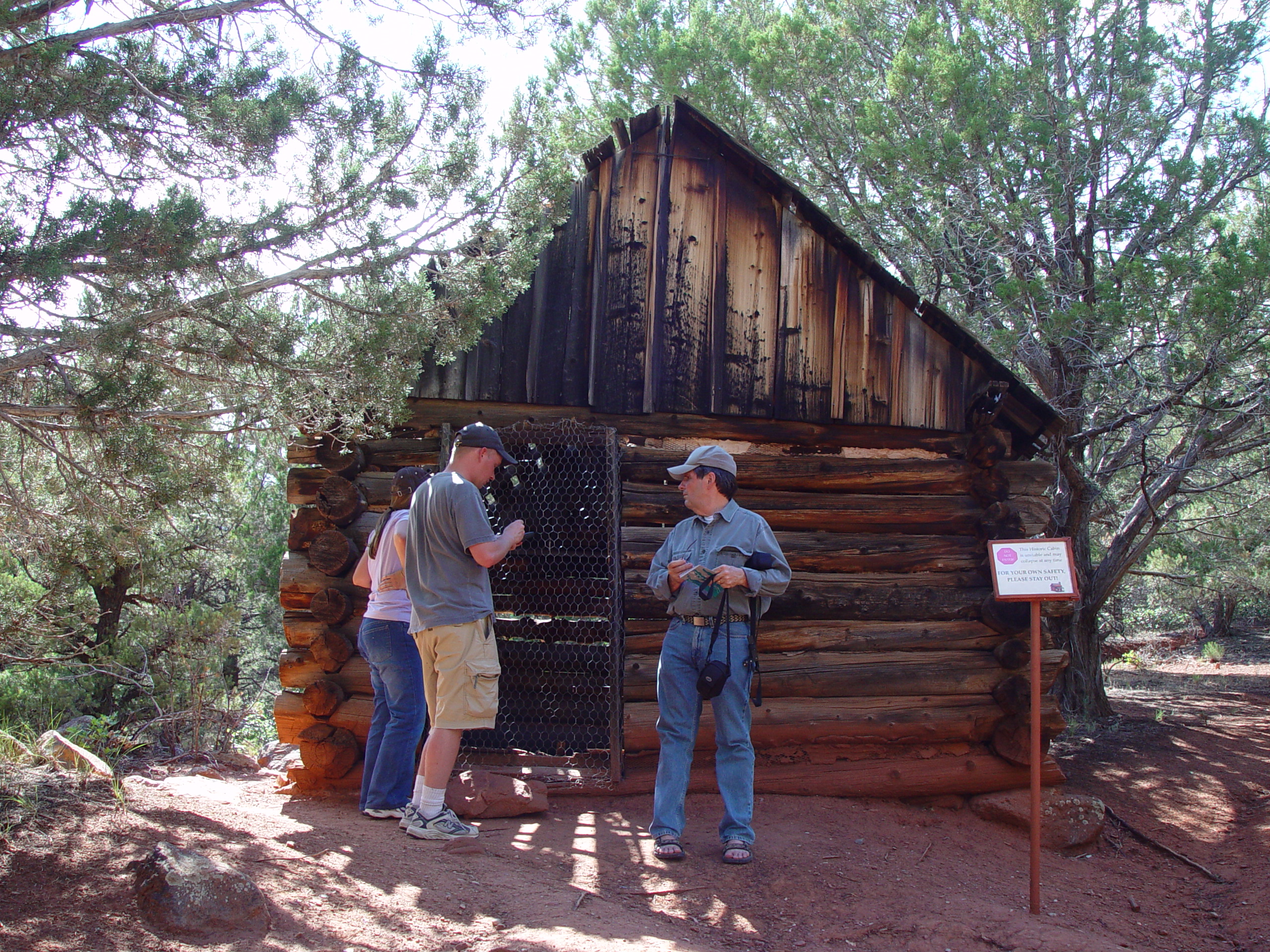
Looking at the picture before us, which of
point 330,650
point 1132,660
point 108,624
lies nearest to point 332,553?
point 330,650

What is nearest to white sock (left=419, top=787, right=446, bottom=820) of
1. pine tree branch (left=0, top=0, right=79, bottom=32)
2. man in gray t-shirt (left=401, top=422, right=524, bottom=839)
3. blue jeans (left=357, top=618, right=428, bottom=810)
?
man in gray t-shirt (left=401, top=422, right=524, bottom=839)

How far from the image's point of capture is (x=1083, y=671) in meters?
9.39

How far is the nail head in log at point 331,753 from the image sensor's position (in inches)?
223

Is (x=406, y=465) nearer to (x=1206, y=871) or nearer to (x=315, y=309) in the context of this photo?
(x=315, y=309)

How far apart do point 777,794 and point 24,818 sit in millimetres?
4108

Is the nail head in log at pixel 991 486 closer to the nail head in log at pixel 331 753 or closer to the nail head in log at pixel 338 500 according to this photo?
the nail head in log at pixel 338 500

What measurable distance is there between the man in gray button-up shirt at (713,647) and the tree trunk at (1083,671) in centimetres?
620

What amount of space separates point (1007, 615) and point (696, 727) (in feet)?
9.73

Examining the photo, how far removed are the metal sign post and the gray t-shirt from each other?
247 centimetres

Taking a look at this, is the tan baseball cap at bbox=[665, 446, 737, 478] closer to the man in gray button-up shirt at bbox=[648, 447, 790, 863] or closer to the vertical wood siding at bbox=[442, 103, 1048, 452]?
the man in gray button-up shirt at bbox=[648, 447, 790, 863]

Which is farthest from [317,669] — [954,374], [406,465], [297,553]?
[954,374]

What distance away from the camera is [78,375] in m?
4.48

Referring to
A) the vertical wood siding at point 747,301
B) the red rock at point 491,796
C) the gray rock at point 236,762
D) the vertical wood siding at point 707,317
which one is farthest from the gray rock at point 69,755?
the vertical wood siding at point 747,301

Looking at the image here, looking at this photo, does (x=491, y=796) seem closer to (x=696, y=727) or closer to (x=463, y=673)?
(x=463, y=673)
